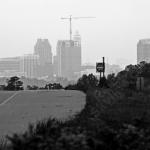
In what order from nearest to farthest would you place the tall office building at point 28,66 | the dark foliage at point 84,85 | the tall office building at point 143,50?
the dark foliage at point 84,85
the tall office building at point 143,50
the tall office building at point 28,66

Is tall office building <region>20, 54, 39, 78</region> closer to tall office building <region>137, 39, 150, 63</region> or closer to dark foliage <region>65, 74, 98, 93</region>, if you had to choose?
tall office building <region>137, 39, 150, 63</region>

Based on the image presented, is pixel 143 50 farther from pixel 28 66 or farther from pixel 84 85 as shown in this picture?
pixel 84 85

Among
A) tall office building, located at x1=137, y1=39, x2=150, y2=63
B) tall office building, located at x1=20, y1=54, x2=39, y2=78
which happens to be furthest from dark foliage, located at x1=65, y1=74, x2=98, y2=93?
tall office building, located at x1=20, y1=54, x2=39, y2=78

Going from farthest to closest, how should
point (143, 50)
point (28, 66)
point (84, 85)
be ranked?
point (28, 66) < point (143, 50) < point (84, 85)

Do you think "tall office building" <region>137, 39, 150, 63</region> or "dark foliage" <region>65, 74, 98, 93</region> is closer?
"dark foliage" <region>65, 74, 98, 93</region>

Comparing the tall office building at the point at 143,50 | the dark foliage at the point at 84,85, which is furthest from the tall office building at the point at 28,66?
the dark foliage at the point at 84,85

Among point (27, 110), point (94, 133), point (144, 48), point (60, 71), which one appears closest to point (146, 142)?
point (94, 133)

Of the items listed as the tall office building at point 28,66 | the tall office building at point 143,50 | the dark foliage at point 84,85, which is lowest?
the dark foliage at point 84,85

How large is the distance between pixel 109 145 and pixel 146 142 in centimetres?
48

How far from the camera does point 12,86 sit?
67000 millimetres

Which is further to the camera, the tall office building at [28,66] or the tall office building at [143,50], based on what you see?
the tall office building at [28,66]

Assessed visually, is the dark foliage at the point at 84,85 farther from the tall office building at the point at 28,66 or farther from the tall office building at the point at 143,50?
the tall office building at the point at 28,66

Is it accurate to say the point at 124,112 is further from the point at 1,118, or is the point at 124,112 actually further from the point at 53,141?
the point at 1,118

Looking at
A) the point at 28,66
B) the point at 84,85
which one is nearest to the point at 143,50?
the point at 28,66
